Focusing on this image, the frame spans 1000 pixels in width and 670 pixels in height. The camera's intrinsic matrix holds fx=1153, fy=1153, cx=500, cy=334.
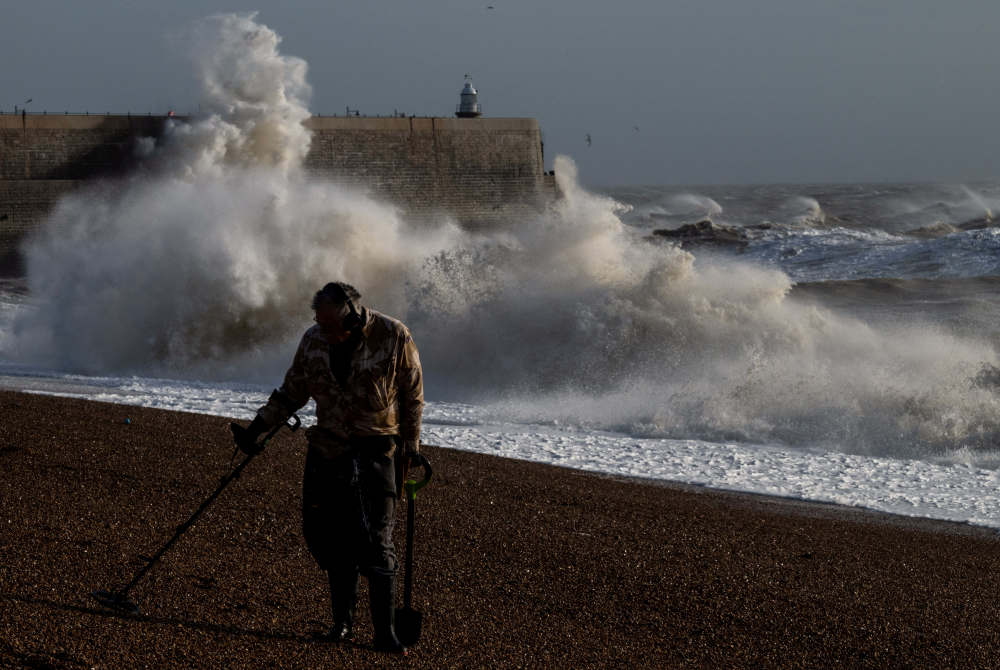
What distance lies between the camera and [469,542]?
20.1 feet

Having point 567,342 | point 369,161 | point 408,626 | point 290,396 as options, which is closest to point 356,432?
point 290,396

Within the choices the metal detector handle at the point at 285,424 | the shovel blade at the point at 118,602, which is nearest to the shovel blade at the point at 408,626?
the metal detector handle at the point at 285,424

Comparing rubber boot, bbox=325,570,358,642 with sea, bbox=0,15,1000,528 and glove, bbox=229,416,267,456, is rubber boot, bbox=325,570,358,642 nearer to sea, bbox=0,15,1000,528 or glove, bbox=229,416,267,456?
glove, bbox=229,416,267,456

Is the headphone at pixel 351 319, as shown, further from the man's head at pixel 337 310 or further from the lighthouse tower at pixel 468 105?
the lighthouse tower at pixel 468 105

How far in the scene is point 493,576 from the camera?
554 centimetres

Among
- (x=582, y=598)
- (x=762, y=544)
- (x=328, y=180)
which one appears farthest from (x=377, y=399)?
(x=328, y=180)

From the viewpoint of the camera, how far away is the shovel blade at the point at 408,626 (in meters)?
4.30

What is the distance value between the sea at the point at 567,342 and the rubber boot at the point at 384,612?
17.9ft

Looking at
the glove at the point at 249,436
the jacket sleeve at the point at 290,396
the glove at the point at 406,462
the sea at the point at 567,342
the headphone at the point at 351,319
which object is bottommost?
the sea at the point at 567,342

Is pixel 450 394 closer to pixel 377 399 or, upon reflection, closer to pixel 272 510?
pixel 272 510

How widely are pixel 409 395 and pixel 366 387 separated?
17 cm

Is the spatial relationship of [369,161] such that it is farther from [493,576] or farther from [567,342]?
[493,576]

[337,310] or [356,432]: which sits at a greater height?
[337,310]

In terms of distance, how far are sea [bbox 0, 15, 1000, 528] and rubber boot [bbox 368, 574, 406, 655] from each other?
547cm
